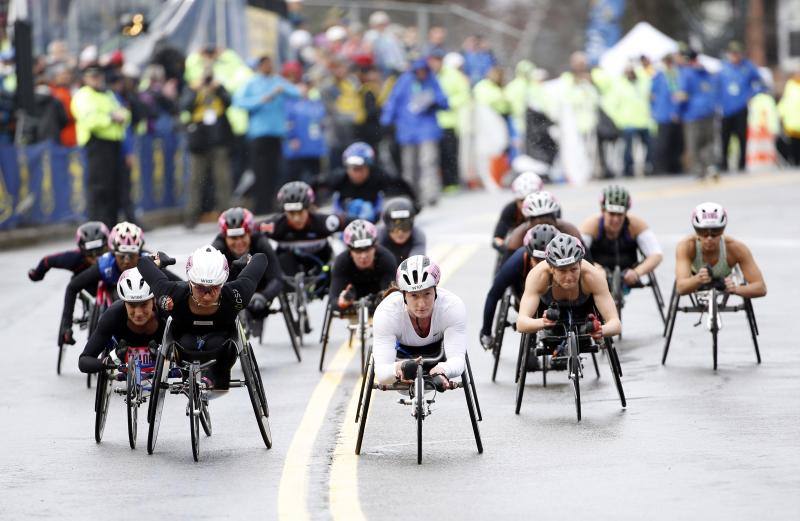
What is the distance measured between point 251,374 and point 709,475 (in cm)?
284

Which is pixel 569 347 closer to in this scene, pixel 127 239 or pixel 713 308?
pixel 713 308

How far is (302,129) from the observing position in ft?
92.8

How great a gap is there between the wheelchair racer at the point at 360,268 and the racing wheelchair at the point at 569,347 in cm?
198

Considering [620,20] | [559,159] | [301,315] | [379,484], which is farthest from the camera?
[620,20]

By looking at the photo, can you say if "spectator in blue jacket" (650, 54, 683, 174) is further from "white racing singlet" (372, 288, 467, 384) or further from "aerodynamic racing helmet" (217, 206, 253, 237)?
"white racing singlet" (372, 288, 467, 384)

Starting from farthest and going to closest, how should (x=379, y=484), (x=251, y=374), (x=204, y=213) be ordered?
1. (x=204, y=213)
2. (x=251, y=374)
3. (x=379, y=484)

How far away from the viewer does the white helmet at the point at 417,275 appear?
10922 millimetres

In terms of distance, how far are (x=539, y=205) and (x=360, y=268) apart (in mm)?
1503

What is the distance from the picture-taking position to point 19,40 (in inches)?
935

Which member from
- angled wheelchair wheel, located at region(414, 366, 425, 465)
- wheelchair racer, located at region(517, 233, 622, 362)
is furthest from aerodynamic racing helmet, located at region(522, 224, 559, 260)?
A: angled wheelchair wheel, located at region(414, 366, 425, 465)

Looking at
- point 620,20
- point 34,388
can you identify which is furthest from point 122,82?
point 620,20

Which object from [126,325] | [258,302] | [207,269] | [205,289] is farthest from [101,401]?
[258,302]

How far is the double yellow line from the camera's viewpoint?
31.2 ft

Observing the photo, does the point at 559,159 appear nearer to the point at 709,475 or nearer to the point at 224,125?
the point at 224,125
